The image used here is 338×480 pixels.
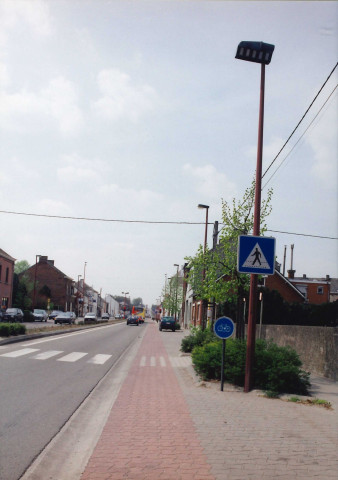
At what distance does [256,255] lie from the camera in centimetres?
1023

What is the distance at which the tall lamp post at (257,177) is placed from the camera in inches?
406

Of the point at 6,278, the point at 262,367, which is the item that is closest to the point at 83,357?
the point at 262,367

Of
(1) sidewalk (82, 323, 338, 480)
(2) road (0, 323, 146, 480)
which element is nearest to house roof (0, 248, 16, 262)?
(2) road (0, 323, 146, 480)

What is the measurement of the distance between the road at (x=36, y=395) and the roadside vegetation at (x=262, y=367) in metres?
2.69

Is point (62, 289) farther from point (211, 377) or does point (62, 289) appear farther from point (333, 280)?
point (211, 377)

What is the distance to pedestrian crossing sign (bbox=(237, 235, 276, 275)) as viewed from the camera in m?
10.2

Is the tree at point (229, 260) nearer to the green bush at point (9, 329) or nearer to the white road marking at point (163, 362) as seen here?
the white road marking at point (163, 362)

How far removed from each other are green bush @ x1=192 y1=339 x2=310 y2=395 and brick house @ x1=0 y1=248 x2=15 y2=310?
160 feet

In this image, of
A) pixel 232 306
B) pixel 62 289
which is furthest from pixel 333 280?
pixel 232 306

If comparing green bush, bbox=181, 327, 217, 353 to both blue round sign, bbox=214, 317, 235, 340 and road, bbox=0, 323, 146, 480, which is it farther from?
blue round sign, bbox=214, 317, 235, 340

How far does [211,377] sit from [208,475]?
685cm

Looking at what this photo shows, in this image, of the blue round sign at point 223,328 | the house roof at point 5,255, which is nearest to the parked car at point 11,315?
the house roof at point 5,255

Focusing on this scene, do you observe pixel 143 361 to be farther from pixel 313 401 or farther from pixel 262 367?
pixel 313 401

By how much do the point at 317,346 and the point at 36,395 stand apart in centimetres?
829
